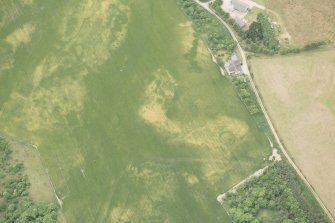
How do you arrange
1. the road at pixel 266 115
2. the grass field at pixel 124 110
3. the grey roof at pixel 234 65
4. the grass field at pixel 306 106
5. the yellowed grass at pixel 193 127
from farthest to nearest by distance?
the grey roof at pixel 234 65 < the yellowed grass at pixel 193 127 < the grass field at pixel 306 106 < the grass field at pixel 124 110 < the road at pixel 266 115

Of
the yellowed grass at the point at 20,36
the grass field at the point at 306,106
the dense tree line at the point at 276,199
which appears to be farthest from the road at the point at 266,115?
the yellowed grass at the point at 20,36

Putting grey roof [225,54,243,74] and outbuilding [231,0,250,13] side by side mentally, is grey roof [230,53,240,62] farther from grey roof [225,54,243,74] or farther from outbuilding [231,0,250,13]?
outbuilding [231,0,250,13]

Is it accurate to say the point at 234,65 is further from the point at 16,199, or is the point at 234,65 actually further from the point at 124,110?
the point at 16,199

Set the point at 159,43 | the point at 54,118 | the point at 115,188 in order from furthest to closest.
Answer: the point at 159,43, the point at 54,118, the point at 115,188

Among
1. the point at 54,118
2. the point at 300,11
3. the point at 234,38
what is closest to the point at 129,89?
the point at 54,118

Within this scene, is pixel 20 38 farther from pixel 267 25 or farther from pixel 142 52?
pixel 267 25

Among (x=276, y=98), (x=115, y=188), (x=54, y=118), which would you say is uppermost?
(x=276, y=98)

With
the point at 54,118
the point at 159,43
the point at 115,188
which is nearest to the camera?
the point at 115,188

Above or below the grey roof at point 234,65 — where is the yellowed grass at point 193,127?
below

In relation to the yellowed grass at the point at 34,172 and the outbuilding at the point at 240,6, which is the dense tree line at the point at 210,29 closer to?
the outbuilding at the point at 240,6
